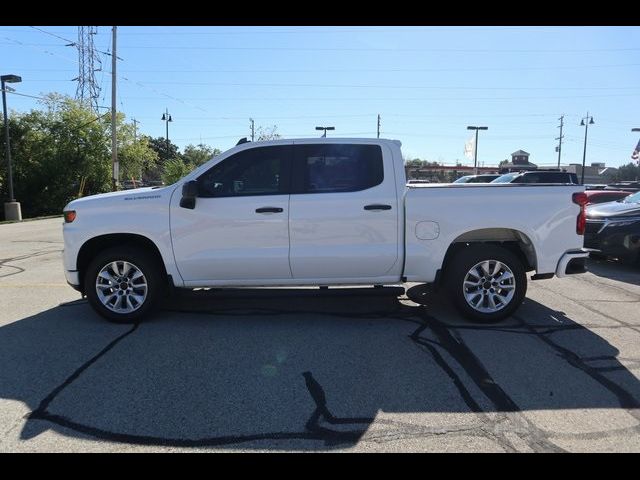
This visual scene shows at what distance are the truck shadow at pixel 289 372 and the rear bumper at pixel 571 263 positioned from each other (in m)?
0.60

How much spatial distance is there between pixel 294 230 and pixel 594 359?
10.2 feet

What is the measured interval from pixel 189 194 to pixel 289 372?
2.20 metres

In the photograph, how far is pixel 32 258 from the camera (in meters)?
10.3

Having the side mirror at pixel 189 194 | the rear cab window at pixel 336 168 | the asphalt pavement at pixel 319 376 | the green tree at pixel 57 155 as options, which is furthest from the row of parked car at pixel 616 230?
the green tree at pixel 57 155

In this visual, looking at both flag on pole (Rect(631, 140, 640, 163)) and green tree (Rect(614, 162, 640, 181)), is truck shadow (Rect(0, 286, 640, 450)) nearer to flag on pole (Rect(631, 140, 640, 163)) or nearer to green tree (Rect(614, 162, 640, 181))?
flag on pole (Rect(631, 140, 640, 163))

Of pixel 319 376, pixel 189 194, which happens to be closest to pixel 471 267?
pixel 319 376

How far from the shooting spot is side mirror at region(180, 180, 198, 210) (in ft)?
16.9

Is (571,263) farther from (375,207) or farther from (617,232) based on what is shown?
(617,232)

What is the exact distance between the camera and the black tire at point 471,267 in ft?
17.6

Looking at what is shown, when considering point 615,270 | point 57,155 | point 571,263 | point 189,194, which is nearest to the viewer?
point 189,194

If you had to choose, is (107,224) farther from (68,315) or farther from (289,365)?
(289,365)

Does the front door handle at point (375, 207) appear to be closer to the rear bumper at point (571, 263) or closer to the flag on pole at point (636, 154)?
the rear bumper at point (571, 263)

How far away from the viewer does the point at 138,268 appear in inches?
210

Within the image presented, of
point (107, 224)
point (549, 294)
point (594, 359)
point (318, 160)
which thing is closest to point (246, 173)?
point (318, 160)
